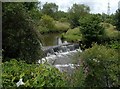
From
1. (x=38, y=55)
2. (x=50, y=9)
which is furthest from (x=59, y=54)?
(x=50, y=9)

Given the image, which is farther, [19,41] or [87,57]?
[19,41]

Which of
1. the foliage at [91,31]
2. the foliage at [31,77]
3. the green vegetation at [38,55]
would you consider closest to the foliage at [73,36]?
the green vegetation at [38,55]

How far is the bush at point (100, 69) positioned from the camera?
12.6ft

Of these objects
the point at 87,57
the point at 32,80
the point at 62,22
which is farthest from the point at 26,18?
the point at 62,22

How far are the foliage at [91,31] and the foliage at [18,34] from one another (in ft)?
22.1

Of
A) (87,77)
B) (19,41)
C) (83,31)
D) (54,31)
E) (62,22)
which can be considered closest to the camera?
(87,77)

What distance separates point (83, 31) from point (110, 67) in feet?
32.9

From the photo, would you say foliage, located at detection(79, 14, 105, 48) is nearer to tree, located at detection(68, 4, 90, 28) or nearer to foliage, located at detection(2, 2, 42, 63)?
tree, located at detection(68, 4, 90, 28)

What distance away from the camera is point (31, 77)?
3018 millimetres

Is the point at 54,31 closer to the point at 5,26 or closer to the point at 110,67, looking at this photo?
the point at 5,26

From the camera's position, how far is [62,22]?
855 inches

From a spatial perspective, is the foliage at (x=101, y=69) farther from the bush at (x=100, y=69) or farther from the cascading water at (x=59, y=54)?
the cascading water at (x=59, y=54)

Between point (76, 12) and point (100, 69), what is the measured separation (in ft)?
52.2

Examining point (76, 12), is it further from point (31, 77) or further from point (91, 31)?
point (31, 77)
